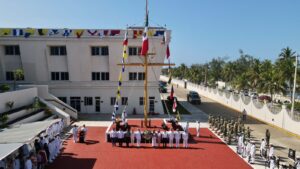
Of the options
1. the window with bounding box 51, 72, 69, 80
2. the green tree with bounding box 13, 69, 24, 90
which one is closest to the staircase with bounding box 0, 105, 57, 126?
the green tree with bounding box 13, 69, 24, 90

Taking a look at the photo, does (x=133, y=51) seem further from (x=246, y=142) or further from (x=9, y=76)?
(x=246, y=142)

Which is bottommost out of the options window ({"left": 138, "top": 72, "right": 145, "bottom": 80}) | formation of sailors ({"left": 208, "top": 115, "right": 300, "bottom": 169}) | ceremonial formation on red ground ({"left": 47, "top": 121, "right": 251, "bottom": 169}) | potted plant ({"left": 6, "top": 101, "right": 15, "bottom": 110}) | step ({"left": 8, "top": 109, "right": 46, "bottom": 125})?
ceremonial formation on red ground ({"left": 47, "top": 121, "right": 251, "bottom": 169})

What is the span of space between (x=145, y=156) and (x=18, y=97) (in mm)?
15693

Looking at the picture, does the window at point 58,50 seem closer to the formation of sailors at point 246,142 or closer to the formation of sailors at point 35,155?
the formation of sailors at point 35,155

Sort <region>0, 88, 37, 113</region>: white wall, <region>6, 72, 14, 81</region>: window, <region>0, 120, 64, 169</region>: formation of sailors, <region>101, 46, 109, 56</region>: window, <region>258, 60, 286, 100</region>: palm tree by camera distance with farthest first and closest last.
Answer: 1. <region>258, 60, 286, 100</region>: palm tree
2. <region>6, 72, 14, 81</region>: window
3. <region>101, 46, 109, 56</region>: window
4. <region>0, 88, 37, 113</region>: white wall
5. <region>0, 120, 64, 169</region>: formation of sailors

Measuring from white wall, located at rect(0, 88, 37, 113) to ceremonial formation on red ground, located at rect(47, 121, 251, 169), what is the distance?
7.15 meters

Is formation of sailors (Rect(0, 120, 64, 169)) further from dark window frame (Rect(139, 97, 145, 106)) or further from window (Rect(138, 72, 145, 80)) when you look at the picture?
window (Rect(138, 72, 145, 80))

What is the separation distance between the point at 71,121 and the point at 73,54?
8747 millimetres

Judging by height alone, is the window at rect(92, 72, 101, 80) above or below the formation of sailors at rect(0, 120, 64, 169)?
above

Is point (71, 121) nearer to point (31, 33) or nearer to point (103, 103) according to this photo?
point (103, 103)

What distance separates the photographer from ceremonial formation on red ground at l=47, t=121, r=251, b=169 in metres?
17.9

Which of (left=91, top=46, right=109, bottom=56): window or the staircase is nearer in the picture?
the staircase

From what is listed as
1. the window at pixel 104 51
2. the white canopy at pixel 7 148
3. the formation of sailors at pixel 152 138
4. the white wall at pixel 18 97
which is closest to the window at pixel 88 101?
the window at pixel 104 51

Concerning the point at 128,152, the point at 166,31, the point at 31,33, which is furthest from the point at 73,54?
the point at 128,152
